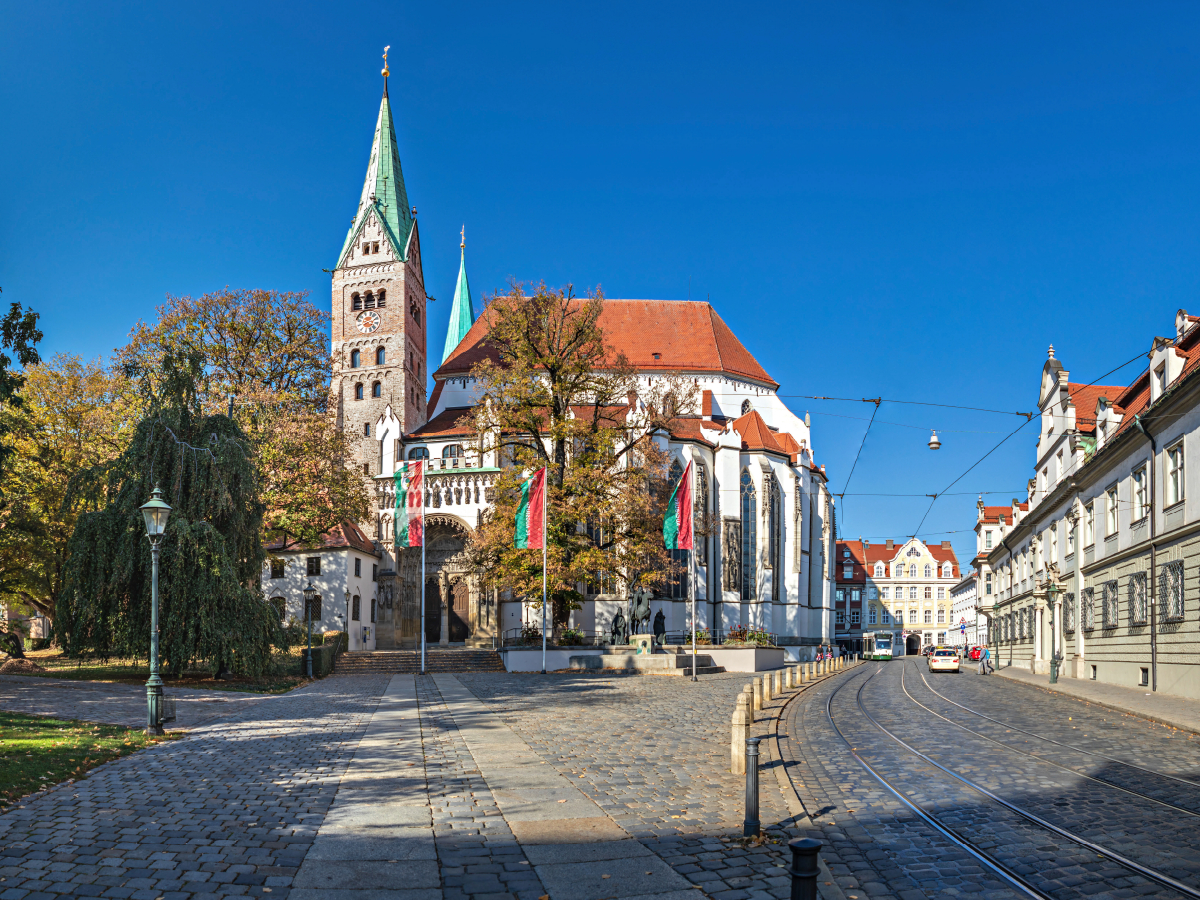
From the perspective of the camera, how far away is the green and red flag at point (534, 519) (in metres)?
30.2

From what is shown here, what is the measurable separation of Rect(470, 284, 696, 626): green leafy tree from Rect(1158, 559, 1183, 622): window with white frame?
52.7 ft

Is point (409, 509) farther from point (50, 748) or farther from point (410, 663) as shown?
point (50, 748)

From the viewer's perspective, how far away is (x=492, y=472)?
153ft

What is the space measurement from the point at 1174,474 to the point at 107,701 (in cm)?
2589

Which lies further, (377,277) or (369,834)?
(377,277)

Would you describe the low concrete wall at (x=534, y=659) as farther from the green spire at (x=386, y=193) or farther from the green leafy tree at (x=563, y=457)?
the green spire at (x=386, y=193)

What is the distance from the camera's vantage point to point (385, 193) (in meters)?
56.2

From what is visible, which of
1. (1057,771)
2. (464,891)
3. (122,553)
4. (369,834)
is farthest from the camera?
(122,553)

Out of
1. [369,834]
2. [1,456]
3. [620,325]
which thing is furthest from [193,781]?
[620,325]

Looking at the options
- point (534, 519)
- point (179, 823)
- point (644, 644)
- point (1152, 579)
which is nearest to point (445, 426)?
point (644, 644)

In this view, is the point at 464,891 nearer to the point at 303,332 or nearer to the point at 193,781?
the point at 193,781

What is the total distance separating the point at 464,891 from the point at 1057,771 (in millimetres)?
8194

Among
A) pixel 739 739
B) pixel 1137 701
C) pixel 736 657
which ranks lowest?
pixel 736 657

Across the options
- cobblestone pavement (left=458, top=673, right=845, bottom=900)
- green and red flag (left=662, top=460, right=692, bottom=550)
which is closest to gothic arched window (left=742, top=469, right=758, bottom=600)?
green and red flag (left=662, top=460, right=692, bottom=550)
